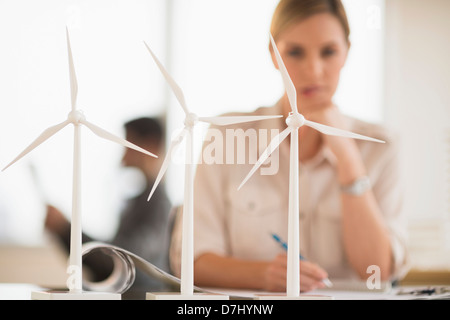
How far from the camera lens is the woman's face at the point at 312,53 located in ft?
3.58

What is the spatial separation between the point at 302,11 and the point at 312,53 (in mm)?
84

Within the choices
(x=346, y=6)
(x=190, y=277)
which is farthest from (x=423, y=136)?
(x=190, y=277)

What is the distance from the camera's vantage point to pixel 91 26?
198 cm

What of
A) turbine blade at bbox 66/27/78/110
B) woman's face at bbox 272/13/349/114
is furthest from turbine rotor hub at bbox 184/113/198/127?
woman's face at bbox 272/13/349/114

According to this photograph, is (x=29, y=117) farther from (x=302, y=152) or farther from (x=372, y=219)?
(x=372, y=219)

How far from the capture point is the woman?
1.11 metres

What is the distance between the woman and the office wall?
68cm

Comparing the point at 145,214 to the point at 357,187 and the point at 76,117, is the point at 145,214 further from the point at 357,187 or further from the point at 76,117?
the point at 76,117

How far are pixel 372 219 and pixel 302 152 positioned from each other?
0.20m

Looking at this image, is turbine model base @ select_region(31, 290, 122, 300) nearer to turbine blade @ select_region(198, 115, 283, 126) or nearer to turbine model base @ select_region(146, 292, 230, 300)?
turbine model base @ select_region(146, 292, 230, 300)

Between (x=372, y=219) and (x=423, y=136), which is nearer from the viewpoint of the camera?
(x=372, y=219)

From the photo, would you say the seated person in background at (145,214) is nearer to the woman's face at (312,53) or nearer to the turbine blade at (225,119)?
the woman's face at (312,53)

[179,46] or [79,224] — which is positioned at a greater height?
[179,46]

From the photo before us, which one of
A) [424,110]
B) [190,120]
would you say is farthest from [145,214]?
[424,110]
